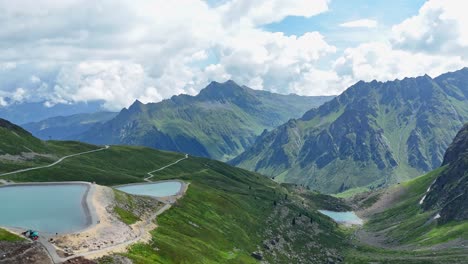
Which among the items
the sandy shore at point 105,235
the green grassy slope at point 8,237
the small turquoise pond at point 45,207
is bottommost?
the sandy shore at point 105,235

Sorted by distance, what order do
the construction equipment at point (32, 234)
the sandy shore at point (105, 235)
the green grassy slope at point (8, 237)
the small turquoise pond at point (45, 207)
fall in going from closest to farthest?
the green grassy slope at point (8, 237) < the construction equipment at point (32, 234) < the sandy shore at point (105, 235) < the small turquoise pond at point (45, 207)

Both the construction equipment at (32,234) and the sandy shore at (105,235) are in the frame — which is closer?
the construction equipment at (32,234)

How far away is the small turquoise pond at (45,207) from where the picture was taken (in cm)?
10694

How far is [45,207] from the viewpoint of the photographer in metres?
131

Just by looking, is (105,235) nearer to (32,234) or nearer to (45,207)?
(32,234)

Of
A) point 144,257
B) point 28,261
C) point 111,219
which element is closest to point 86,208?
point 111,219

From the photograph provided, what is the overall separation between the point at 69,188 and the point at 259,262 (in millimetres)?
77372

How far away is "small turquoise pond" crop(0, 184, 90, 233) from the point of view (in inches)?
4210

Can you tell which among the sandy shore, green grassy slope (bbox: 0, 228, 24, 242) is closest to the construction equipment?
green grassy slope (bbox: 0, 228, 24, 242)

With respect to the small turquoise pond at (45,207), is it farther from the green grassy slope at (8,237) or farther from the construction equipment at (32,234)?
the green grassy slope at (8,237)

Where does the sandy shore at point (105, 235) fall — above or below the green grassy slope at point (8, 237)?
below

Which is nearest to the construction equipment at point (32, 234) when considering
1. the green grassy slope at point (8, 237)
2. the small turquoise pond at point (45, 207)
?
the green grassy slope at point (8, 237)

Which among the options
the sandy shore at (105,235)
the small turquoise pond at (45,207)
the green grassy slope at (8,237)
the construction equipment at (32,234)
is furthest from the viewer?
the small turquoise pond at (45,207)

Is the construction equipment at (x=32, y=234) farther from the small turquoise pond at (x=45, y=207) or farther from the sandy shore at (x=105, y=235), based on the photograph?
the small turquoise pond at (x=45, y=207)
